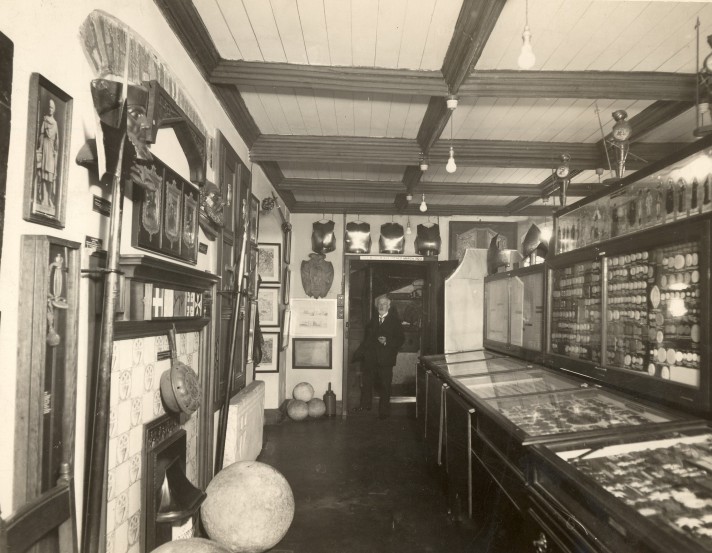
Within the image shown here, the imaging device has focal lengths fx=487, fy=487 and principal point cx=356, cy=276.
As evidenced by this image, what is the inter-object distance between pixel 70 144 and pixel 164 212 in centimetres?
91

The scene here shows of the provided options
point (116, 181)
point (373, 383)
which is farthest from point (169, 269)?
point (373, 383)

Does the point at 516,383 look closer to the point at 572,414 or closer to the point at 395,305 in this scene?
the point at 572,414

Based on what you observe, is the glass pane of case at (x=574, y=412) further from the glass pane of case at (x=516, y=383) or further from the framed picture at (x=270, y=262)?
the framed picture at (x=270, y=262)

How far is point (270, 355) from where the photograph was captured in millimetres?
6836

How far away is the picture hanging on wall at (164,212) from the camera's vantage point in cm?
Answer: 234

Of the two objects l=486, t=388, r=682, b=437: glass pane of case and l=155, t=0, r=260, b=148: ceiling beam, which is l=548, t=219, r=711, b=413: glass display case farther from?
l=155, t=0, r=260, b=148: ceiling beam

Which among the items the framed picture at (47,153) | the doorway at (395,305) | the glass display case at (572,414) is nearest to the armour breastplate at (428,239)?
the doorway at (395,305)

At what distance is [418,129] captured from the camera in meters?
4.46

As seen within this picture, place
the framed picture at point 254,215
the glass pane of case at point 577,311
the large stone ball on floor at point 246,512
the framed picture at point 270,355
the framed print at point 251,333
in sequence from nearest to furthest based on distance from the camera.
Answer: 1. the large stone ball on floor at point 246,512
2. the glass pane of case at point 577,311
3. the framed picture at point 254,215
4. the framed print at point 251,333
5. the framed picture at point 270,355

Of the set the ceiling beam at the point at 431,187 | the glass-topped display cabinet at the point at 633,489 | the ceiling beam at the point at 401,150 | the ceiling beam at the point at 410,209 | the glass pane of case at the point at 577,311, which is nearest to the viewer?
the glass-topped display cabinet at the point at 633,489

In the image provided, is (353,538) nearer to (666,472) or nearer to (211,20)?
(666,472)

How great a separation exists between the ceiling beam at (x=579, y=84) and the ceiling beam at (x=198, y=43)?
1671mm

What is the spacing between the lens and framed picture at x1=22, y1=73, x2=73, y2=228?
5.02 feet

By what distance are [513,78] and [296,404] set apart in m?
5.33
